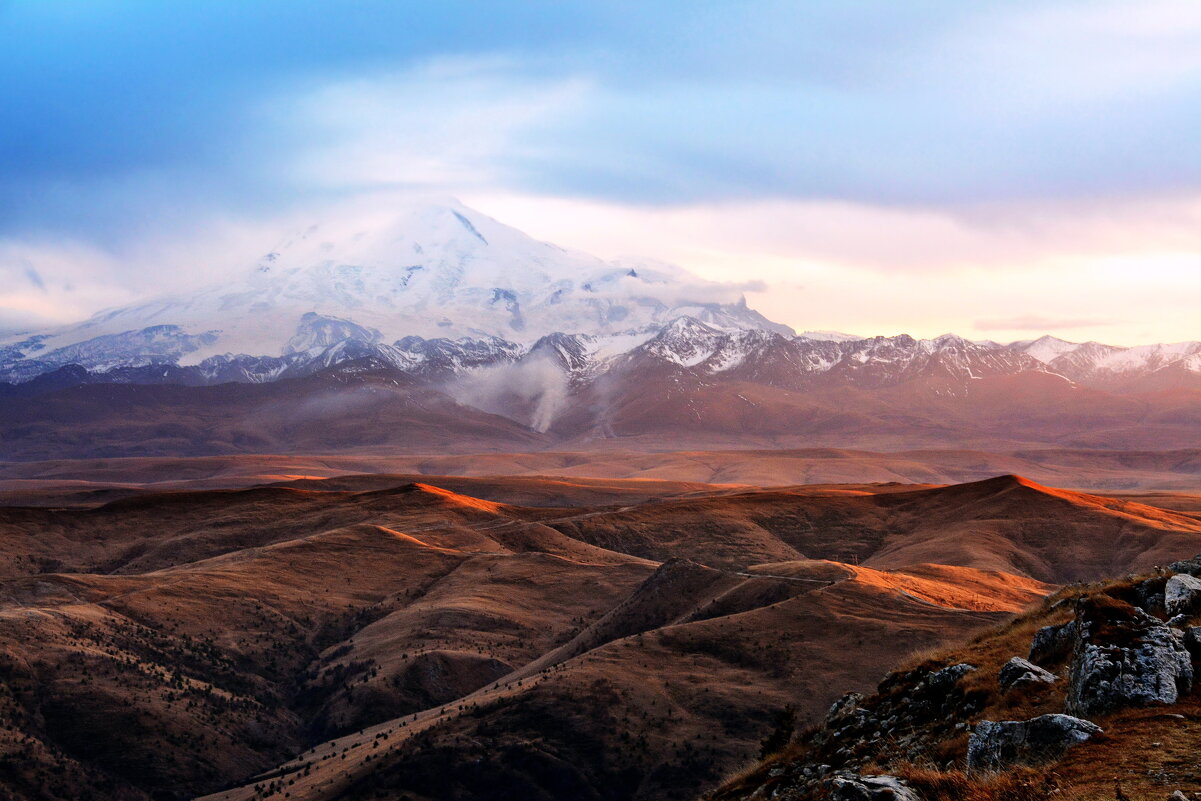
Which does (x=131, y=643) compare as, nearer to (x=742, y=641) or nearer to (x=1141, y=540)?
(x=742, y=641)

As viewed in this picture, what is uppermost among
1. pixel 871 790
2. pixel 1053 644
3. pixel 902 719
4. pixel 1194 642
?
pixel 1194 642

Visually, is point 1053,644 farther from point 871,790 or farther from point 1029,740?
point 871,790

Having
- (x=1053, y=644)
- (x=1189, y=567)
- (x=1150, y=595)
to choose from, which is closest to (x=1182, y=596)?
(x=1150, y=595)

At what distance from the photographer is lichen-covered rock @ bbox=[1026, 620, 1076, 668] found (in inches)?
880

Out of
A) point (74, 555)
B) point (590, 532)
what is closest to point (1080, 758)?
point (590, 532)

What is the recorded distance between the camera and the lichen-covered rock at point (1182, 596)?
21.0 m

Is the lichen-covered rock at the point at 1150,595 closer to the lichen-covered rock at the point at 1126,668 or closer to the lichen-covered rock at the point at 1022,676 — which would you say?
the lichen-covered rock at the point at 1022,676

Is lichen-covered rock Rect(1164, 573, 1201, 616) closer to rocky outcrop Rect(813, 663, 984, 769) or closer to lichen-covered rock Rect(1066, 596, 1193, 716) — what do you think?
lichen-covered rock Rect(1066, 596, 1193, 716)

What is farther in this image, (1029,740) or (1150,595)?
(1150,595)

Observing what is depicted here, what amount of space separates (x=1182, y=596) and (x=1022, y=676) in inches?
144

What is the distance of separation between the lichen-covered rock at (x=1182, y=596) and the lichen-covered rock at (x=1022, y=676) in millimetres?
2704

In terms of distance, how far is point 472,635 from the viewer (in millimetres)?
106000

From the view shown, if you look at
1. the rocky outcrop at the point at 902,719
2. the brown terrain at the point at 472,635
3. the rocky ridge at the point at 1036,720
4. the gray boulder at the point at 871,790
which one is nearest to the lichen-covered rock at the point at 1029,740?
the rocky ridge at the point at 1036,720

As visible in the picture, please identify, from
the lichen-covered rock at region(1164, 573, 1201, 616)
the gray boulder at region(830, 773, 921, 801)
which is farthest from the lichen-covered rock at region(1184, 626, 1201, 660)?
the gray boulder at region(830, 773, 921, 801)
